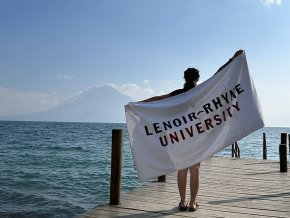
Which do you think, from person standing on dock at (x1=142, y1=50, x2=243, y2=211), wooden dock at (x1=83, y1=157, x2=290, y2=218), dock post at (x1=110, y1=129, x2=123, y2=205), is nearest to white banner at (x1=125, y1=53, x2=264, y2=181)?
person standing on dock at (x1=142, y1=50, x2=243, y2=211)

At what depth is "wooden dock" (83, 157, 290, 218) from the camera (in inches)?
214

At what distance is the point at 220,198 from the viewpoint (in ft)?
21.4

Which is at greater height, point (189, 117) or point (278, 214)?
point (189, 117)

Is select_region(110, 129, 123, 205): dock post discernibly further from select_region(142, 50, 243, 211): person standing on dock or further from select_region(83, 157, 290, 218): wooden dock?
select_region(142, 50, 243, 211): person standing on dock

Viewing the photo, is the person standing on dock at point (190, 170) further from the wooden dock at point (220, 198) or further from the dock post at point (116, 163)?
the dock post at point (116, 163)

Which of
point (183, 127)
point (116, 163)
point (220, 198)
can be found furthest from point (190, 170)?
point (220, 198)

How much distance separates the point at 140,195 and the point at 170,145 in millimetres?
1817

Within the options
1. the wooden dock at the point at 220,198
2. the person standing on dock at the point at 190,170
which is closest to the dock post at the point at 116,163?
the wooden dock at the point at 220,198

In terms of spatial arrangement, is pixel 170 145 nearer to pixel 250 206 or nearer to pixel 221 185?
pixel 250 206

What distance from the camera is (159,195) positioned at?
6.68 m

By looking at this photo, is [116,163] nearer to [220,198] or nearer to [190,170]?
[190,170]

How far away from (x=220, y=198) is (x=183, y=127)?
6.69 ft

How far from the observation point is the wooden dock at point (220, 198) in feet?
17.9

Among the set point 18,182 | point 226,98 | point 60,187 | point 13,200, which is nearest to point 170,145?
point 226,98
